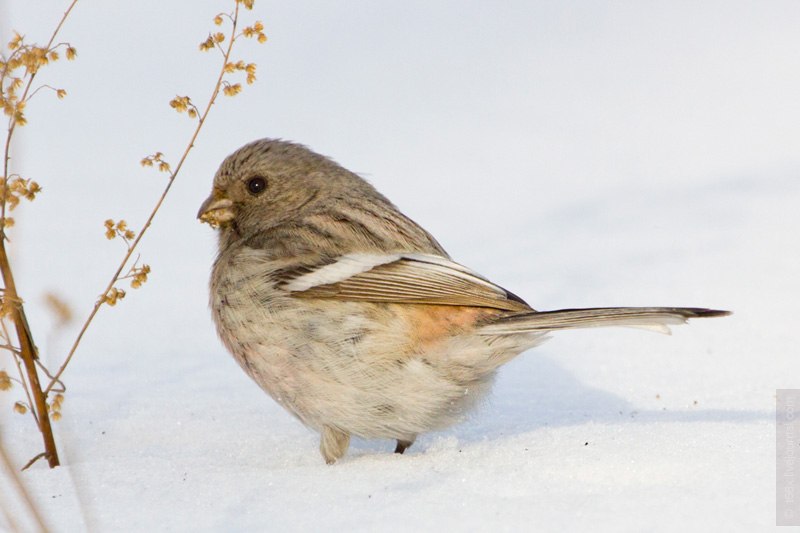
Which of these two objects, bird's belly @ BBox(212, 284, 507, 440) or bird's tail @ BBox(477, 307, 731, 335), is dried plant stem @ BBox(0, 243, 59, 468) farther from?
bird's tail @ BBox(477, 307, 731, 335)

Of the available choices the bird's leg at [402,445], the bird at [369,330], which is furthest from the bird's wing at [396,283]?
the bird's leg at [402,445]

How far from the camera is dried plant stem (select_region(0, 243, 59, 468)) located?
4.70m

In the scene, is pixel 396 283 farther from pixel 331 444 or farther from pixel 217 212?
pixel 217 212

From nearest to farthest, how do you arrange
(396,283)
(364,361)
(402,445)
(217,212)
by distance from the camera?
1. (364,361)
2. (396,283)
3. (402,445)
4. (217,212)

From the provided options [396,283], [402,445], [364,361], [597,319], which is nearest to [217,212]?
[396,283]

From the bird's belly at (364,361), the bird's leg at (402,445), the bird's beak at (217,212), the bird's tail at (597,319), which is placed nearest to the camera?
the bird's tail at (597,319)

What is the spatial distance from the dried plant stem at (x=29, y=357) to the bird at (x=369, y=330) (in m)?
0.88

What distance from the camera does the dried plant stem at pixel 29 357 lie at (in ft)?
15.4

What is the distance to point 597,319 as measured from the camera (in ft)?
14.8

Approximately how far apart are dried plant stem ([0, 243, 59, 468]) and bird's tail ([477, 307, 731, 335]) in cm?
205

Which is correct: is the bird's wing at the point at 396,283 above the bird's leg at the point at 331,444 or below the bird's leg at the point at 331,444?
above

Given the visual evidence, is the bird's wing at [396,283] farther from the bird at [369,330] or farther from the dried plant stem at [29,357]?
the dried plant stem at [29,357]

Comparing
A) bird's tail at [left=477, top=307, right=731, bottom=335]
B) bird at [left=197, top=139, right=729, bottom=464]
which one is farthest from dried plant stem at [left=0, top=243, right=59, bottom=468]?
bird's tail at [left=477, top=307, right=731, bottom=335]

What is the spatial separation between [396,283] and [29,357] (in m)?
1.72
